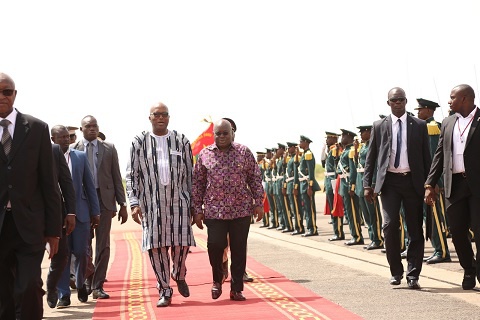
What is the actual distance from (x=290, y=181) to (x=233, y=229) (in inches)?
590

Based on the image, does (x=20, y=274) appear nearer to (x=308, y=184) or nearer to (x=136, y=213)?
(x=136, y=213)

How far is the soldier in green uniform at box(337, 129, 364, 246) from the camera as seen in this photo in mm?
18875

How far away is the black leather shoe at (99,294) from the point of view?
36.8 feet

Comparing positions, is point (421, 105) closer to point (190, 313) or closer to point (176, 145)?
point (176, 145)

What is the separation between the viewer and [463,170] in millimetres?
10266

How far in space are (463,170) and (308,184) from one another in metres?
13.1

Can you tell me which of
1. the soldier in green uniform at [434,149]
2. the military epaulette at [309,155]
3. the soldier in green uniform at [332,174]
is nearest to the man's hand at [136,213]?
the soldier in green uniform at [434,149]

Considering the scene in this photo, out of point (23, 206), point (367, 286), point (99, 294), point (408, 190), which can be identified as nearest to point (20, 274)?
point (23, 206)

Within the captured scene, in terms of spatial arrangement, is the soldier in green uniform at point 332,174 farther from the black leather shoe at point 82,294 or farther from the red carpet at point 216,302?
the black leather shoe at point 82,294

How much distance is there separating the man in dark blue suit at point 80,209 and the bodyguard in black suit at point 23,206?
393 centimetres

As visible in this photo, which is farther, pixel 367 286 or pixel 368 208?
pixel 368 208

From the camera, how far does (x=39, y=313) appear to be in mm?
6848

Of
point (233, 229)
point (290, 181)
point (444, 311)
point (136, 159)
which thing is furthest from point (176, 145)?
point (290, 181)

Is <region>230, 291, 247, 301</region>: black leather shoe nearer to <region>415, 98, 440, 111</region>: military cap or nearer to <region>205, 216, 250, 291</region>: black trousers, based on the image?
<region>205, 216, 250, 291</region>: black trousers
